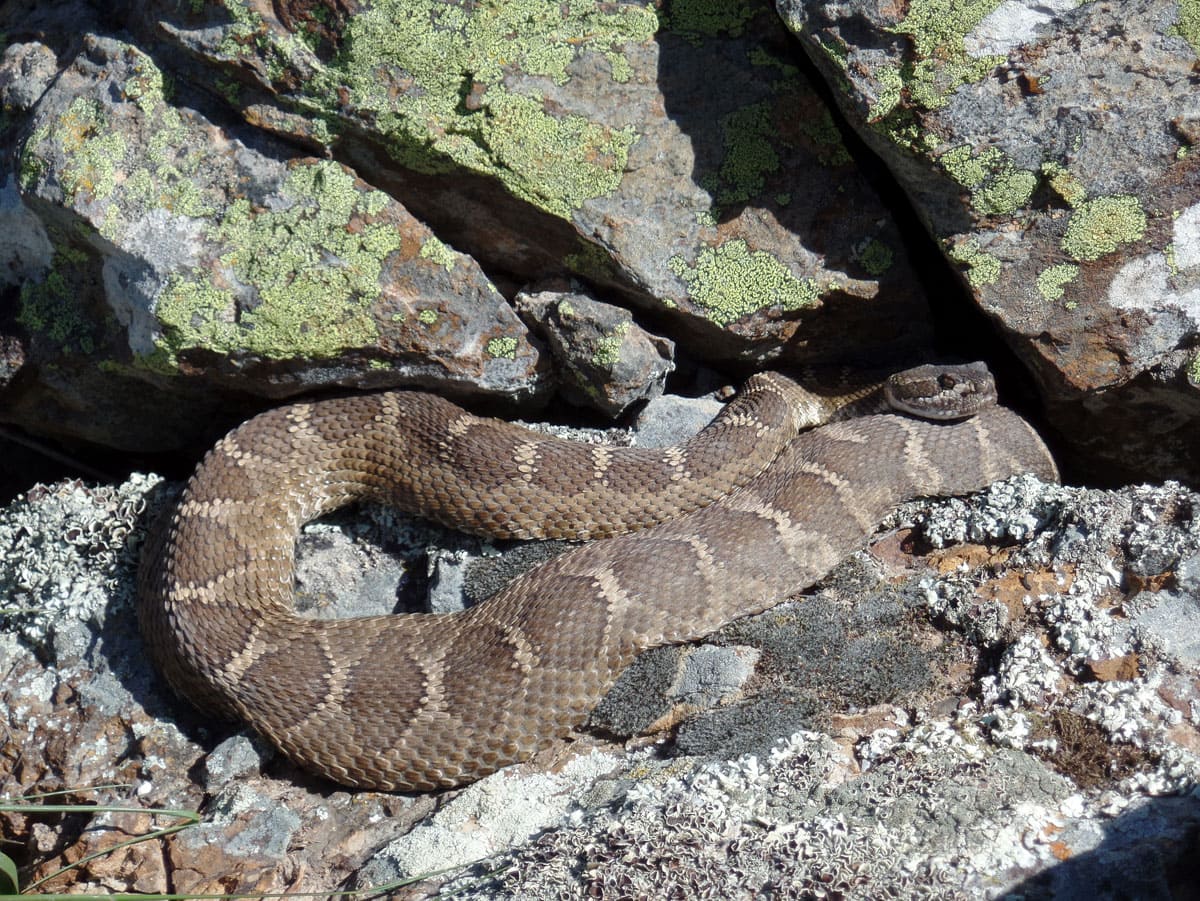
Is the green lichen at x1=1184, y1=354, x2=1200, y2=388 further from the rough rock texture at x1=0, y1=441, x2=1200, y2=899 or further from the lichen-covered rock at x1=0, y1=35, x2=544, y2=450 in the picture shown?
the lichen-covered rock at x1=0, y1=35, x2=544, y2=450

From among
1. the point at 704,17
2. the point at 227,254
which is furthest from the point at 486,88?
the point at 227,254

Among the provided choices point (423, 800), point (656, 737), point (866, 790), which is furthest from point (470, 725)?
point (866, 790)

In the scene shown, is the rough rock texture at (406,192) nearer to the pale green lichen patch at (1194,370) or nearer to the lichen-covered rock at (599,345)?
the lichen-covered rock at (599,345)

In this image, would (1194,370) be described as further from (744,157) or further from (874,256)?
(744,157)

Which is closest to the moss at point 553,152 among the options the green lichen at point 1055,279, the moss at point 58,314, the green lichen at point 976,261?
the green lichen at point 976,261

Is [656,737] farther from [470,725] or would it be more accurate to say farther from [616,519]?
[616,519]

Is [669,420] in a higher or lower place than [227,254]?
lower

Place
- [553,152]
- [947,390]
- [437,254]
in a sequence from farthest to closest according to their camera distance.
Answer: [947,390] → [437,254] → [553,152]
